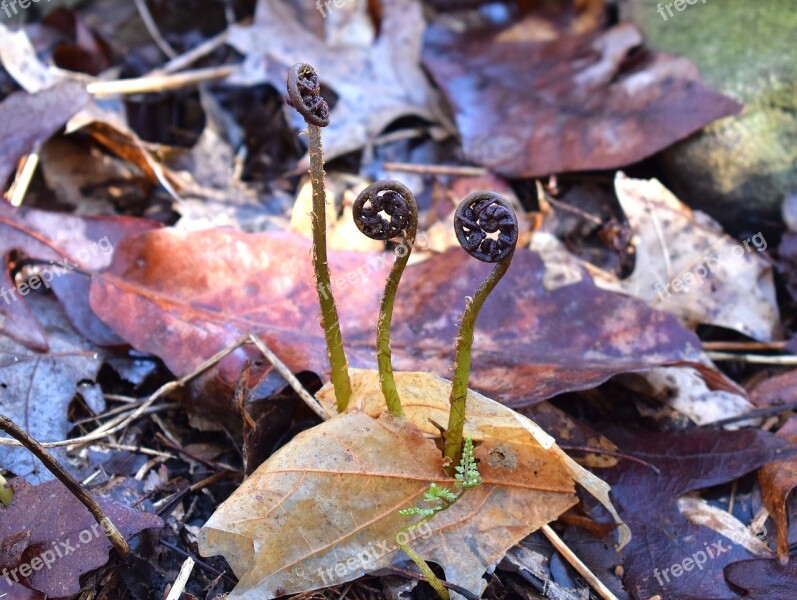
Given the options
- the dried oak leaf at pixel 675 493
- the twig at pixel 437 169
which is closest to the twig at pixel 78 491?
the dried oak leaf at pixel 675 493

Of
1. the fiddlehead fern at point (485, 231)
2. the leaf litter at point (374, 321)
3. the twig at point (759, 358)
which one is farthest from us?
the twig at point (759, 358)

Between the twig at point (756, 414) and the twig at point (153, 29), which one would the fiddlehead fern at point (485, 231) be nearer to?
the twig at point (756, 414)

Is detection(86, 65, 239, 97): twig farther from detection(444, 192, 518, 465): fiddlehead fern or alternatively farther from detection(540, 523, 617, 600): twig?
detection(540, 523, 617, 600): twig

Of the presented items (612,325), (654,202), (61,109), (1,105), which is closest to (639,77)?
(654,202)

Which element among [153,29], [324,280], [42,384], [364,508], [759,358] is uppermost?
[153,29]

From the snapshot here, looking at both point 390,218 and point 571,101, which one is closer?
point 390,218

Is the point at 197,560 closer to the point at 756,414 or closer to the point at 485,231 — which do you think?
the point at 485,231

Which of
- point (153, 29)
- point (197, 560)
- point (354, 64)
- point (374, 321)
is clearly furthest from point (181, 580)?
point (153, 29)

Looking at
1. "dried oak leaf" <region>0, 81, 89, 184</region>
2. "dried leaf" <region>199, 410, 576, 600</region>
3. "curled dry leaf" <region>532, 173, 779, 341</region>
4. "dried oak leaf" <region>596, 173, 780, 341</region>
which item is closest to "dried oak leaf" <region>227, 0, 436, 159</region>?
"dried oak leaf" <region>0, 81, 89, 184</region>
